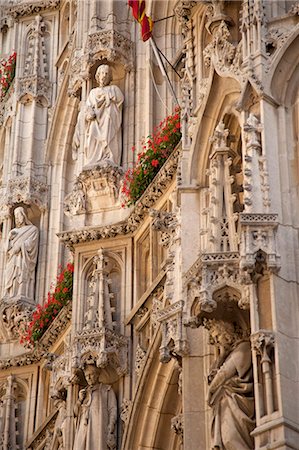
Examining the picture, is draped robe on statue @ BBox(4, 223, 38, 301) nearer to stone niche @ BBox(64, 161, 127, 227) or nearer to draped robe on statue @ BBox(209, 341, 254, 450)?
stone niche @ BBox(64, 161, 127, 227)

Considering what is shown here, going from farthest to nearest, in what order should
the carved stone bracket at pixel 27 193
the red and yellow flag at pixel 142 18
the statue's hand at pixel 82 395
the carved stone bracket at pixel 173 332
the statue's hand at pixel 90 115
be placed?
the carved stone bracket at pixel 27 193, the statue's hand at pixel 90 115, the red and yellow flag at pixel 142 18, the statue's hand at pixel 82 395, the carved stone bracket at pixel 173 332

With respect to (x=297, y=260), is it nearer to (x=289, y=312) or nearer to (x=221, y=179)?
(x=289, y=312)

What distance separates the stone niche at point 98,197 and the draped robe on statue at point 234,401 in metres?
5.53

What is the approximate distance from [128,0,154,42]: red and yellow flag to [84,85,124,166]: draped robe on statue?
3.72 feet

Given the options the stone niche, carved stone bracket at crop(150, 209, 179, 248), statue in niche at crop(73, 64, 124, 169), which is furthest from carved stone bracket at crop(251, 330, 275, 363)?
statue in niche at crop(73, 64, 124, 169)

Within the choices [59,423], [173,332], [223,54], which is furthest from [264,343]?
[59,423]

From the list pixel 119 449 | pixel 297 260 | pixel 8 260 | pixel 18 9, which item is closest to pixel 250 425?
pixel 297 260

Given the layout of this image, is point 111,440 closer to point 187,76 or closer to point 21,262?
point 187,76

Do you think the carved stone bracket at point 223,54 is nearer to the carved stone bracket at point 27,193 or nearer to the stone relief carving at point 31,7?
the carved stone bracket at point 27,193

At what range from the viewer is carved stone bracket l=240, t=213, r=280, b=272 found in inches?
482

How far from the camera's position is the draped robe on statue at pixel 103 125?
18516 mm

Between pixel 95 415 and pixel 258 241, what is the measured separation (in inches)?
189

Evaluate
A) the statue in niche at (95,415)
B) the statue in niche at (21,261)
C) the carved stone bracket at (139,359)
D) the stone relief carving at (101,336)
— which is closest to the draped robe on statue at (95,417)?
the statue in niche at (95,415)

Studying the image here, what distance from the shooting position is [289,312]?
1220 centimetres
